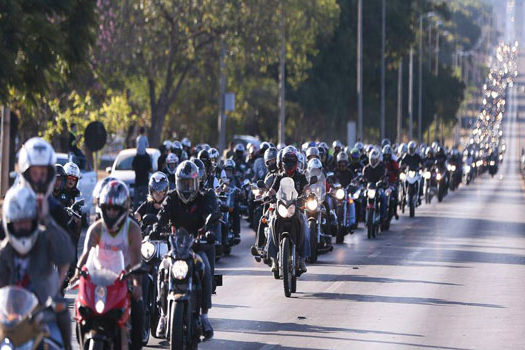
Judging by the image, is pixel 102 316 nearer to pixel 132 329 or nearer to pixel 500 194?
pixel 132 329

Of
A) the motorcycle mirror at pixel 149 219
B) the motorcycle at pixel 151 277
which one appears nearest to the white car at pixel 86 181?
the motorcycle at pixel 151 277

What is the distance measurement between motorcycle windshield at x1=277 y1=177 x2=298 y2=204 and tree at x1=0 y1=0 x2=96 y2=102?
9672mm

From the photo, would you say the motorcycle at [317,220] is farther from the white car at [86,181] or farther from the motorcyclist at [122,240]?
the motorcyclist at [122,240]

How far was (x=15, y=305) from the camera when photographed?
833 cm

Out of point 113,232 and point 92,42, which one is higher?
point 92,42

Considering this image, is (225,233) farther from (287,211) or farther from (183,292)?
(183,292)

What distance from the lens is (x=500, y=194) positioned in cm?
5644

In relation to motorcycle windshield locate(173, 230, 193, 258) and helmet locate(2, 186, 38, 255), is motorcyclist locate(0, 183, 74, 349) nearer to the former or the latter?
helmet locate(2, 186, 38, 255)

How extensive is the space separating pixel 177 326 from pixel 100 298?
1.77m

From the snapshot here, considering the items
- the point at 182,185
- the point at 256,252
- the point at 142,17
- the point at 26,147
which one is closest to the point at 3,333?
the point at 26,147

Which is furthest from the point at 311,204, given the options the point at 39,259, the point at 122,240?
the point at 39,259

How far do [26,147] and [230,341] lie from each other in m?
4.62

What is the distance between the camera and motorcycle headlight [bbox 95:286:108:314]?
9648 millimetres

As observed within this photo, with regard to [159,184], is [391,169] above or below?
below
